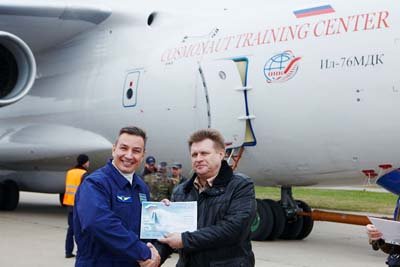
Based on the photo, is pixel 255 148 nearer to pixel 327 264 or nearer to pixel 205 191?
pixel 327 264

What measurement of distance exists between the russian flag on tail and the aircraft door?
1088mm

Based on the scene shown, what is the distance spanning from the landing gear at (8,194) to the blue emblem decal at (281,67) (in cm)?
722

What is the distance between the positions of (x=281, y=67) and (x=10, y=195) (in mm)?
7508

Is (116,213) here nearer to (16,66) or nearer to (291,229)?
(291,229)

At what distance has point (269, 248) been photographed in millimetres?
9891

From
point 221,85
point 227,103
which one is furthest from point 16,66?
point 227,103

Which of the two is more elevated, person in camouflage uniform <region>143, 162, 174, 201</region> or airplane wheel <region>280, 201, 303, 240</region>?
person in camouflage uniform <region>143, 162, 174, 201</region>

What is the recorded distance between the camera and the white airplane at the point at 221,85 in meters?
9.02

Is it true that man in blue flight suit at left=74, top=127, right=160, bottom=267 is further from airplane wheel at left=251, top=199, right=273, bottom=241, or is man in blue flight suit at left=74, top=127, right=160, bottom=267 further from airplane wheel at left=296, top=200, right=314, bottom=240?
airplane wheel at left=296, top=200, right=314, bottom=240

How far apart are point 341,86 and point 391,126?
772mm

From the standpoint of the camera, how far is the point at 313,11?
9.58m

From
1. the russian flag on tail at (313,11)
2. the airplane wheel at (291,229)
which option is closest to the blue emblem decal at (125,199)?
the russian flag on tail at (313,11)

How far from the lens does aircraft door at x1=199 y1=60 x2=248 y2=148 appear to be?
1001 cm

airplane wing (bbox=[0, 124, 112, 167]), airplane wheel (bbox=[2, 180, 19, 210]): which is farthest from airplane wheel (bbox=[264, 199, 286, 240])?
airplane wheel (bbox=[2, 180, 19, 210])
